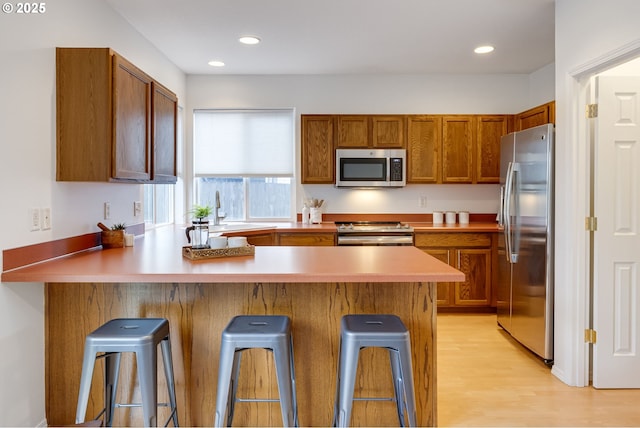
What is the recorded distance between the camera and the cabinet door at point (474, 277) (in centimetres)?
434

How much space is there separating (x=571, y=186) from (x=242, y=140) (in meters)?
3.33

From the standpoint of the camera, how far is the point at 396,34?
3.61m

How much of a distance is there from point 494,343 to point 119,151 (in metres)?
3.21

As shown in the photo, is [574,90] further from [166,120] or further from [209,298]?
[166,120]

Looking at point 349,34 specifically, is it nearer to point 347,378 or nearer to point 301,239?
point 301,239

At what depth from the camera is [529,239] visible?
330cm

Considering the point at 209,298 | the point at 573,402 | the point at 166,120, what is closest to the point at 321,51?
the point at 166,120

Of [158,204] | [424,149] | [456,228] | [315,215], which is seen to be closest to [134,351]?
[158,204]

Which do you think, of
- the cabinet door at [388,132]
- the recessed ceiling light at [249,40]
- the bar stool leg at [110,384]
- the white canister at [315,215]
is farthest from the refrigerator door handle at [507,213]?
the bar stool leg at [110,384]

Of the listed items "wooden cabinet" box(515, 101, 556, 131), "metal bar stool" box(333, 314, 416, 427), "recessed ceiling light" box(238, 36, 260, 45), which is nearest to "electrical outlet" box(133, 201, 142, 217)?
"recessed ceiling light" box(238, 36, 260, 45)

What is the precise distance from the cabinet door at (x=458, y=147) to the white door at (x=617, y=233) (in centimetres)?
186

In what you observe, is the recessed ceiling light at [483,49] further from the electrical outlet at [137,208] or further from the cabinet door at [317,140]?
the electrical outlet at [137,208]

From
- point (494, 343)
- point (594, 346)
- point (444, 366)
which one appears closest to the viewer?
point (594, 346)

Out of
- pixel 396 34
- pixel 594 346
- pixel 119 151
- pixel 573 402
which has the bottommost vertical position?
pixel 573 402
